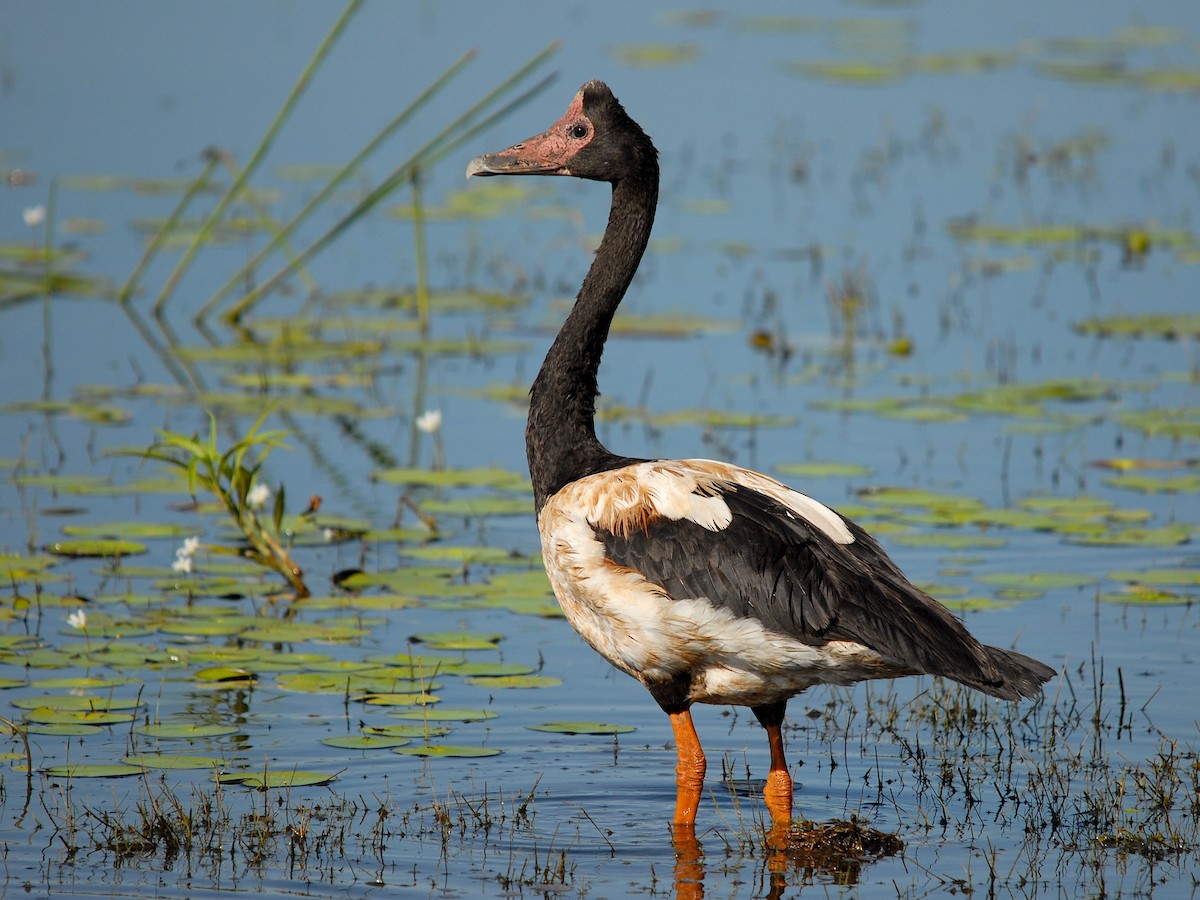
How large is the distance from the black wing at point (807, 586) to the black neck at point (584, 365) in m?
0.57

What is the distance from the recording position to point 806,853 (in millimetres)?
5949

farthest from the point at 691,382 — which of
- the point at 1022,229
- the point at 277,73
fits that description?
the point at 277,73

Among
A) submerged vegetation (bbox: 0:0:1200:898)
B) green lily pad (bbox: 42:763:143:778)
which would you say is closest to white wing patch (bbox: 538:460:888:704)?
submerged vegetation (bbox: 0:0:1200:898)

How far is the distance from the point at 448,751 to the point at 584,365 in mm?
1578

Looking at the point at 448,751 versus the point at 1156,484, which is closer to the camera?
the point at 448,751

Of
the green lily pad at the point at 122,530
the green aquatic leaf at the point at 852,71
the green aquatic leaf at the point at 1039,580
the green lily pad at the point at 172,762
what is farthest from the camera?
the green aquatic leaf at the point at 852,71

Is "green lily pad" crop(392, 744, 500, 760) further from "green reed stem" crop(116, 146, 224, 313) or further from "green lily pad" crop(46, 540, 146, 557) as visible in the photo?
"green reed stem" crop(116, 146, 224, 313)

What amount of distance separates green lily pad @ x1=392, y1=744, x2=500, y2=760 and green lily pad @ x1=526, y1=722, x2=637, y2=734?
12.9 inches

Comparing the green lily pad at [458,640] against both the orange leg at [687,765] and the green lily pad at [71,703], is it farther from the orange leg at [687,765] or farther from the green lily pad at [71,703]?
the orange leg at [687,765]

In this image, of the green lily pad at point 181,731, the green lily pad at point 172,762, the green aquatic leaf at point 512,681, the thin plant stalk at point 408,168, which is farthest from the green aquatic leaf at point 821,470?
the green lily pad at point 172,762

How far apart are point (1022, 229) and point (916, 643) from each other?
35.0 ft

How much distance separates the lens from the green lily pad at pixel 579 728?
6.93m

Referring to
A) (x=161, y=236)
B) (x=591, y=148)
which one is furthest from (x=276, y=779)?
(x=161, y=236)

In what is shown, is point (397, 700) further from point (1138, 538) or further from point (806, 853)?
point (1138, 538)
